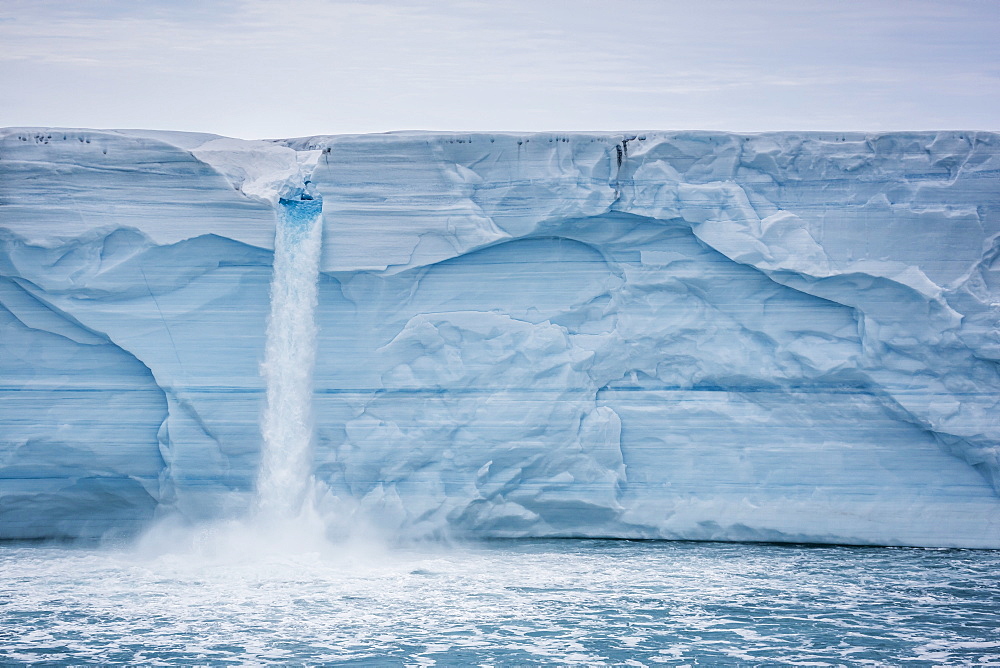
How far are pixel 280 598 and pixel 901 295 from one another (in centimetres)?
495

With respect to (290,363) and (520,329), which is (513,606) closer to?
(520,329)

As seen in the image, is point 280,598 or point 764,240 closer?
point 280,598

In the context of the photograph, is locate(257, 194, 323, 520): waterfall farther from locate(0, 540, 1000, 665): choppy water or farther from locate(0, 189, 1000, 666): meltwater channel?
locate(0, 540, 1000, 665): choppy water

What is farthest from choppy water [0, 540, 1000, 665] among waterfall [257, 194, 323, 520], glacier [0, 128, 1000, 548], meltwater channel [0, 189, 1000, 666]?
waterfall [257, 194, 323, 520]

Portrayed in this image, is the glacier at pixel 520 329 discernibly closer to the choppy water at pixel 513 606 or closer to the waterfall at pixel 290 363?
the waterfall at pixel 290 363

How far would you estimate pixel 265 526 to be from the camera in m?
8.20

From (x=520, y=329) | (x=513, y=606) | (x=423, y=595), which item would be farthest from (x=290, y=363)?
(x=513, y=606)

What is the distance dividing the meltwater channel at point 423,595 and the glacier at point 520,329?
7.6 inches

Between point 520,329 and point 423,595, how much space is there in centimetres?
226

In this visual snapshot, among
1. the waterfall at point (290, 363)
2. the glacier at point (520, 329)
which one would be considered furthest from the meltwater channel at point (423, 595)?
the glacier at point (520, 329)

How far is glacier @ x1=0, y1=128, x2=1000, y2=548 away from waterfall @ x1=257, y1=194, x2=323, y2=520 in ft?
0.26

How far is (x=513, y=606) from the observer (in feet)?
21.8

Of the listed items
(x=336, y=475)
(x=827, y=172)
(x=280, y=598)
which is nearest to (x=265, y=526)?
(x=336, y=475)

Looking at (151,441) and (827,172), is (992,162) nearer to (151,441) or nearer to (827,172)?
(827,172)
